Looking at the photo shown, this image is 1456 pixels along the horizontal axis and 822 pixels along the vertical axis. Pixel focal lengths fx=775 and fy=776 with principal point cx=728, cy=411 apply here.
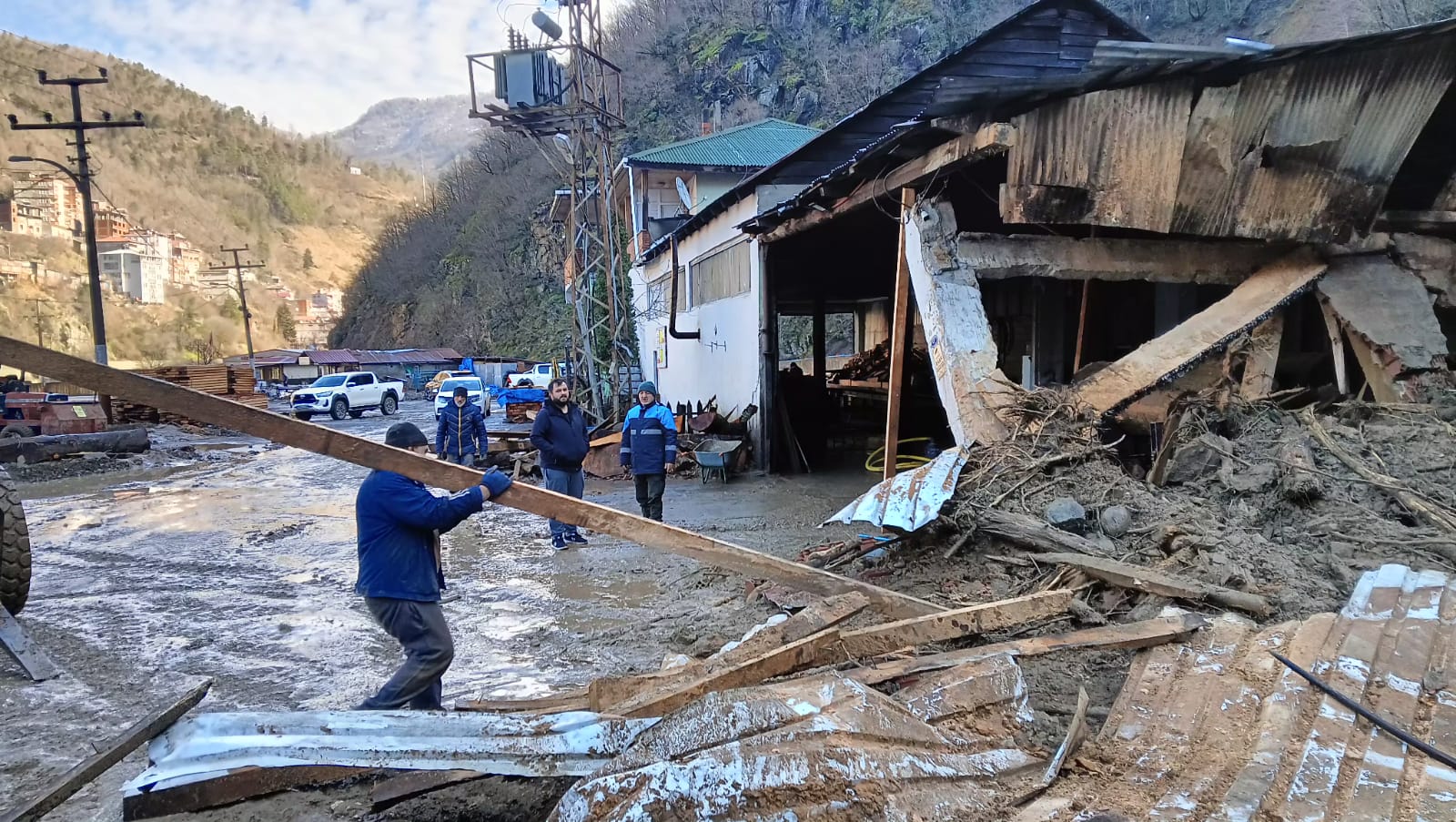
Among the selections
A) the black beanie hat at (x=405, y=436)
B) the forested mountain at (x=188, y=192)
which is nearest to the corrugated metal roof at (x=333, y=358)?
the forested mountain at (x=188, y=192)

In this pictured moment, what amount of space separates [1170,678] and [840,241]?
423 inches

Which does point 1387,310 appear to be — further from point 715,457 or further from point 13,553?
point 13,553

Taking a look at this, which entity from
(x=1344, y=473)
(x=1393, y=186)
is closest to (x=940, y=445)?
(x=1393, y=186)

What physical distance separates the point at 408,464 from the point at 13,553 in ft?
16.7

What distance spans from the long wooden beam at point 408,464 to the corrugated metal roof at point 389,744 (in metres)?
0.72

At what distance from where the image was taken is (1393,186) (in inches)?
280

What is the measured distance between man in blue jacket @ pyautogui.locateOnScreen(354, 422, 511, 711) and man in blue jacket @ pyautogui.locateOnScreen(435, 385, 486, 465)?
6324mm

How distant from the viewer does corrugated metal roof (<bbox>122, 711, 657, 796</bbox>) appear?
250cm

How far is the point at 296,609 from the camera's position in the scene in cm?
631

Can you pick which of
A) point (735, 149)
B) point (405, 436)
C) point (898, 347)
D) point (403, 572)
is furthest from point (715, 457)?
point (735, 149)

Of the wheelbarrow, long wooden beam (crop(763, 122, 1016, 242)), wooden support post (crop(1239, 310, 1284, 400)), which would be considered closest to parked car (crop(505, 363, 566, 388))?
the wheelbarrow

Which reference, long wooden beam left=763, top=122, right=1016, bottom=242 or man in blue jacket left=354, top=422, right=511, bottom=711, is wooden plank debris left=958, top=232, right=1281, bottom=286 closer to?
long wooden beam left=763, top=122, right=1016, bottom=242

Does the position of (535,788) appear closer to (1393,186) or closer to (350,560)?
(350,560)

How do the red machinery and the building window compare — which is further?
the red machinery
